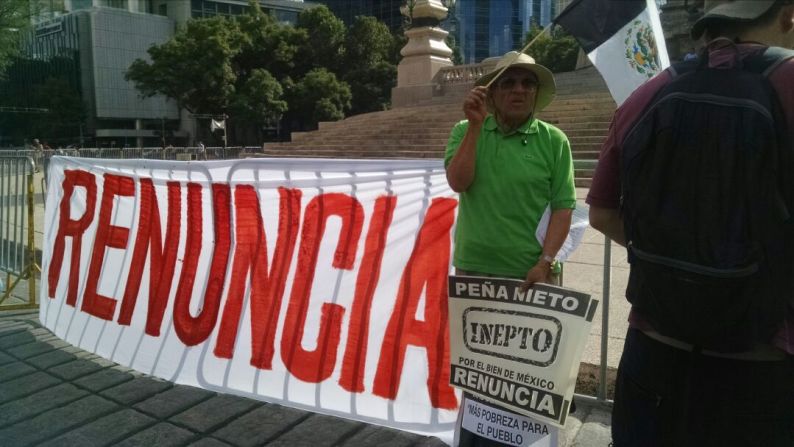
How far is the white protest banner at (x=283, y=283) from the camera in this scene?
325 centimetres

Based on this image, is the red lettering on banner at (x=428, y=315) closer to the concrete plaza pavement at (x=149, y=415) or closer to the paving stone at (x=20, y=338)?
the concrete plaza pavement at (x=149, y=415)

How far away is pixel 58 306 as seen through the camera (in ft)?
15.4

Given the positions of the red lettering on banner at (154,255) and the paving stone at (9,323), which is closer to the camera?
the red lettering on banner at (154,255)

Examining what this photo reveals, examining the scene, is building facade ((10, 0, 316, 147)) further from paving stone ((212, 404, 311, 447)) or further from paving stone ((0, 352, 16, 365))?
paving stone ((212, 404, 311, 447))

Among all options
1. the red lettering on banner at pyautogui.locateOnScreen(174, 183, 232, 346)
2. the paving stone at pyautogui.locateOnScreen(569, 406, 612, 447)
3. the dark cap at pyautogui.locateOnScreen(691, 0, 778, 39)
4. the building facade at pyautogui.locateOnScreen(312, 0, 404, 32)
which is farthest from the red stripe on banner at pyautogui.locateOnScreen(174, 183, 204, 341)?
the building facade at pyautogui.locateOnScreen(312, 0, 404, 32)

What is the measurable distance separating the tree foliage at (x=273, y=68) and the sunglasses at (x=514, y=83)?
48.1m

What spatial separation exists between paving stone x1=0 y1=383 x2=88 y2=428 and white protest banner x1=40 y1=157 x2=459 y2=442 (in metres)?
0.38

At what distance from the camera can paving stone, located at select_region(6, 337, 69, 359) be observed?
4469 mm

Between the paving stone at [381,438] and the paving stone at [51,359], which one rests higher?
the paving stone at [51,359]

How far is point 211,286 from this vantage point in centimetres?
383

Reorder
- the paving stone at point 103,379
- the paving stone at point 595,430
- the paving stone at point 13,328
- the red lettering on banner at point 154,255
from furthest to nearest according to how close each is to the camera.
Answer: the paving stone at point 13,328, the red lettering on banner at point 154,255, the paving stone at point 103,379, the paving stone at point 595,430

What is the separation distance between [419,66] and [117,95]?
169 feet

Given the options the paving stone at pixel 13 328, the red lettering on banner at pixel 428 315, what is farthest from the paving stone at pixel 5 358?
the red lettering on banner at pixel 428 315

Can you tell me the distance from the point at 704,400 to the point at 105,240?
415 centimetres
